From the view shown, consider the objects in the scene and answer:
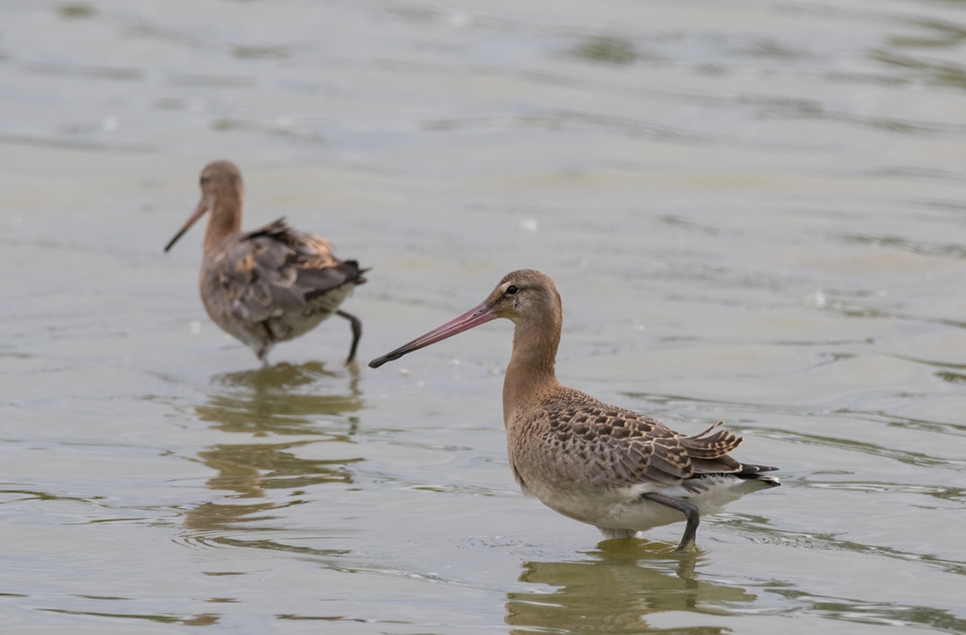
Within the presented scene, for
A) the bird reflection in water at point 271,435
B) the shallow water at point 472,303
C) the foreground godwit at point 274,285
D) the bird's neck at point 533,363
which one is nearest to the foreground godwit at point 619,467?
the bird's neck at point 533,363

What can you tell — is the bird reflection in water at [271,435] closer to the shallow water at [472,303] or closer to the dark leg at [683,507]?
the shallow water at [472,303]

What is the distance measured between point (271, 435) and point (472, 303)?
10.2 feet

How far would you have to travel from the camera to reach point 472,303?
1084 cm

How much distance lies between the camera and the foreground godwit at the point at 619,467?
5859mm

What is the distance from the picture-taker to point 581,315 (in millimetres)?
10539

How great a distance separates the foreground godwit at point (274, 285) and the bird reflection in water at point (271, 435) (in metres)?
0.29

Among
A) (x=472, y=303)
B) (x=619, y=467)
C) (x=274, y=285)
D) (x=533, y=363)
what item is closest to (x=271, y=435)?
(x=274, y=285)

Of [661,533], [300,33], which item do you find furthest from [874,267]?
[300,33]

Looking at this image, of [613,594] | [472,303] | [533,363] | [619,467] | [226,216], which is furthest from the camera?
[472,303]

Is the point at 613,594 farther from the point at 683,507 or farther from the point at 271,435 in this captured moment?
the point at 271,435

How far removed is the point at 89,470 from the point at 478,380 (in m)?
2.56

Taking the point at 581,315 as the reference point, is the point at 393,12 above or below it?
above

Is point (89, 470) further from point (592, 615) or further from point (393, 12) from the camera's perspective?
point (393, 12)

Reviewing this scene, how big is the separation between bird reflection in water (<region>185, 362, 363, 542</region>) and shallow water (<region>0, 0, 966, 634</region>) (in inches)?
1.2
